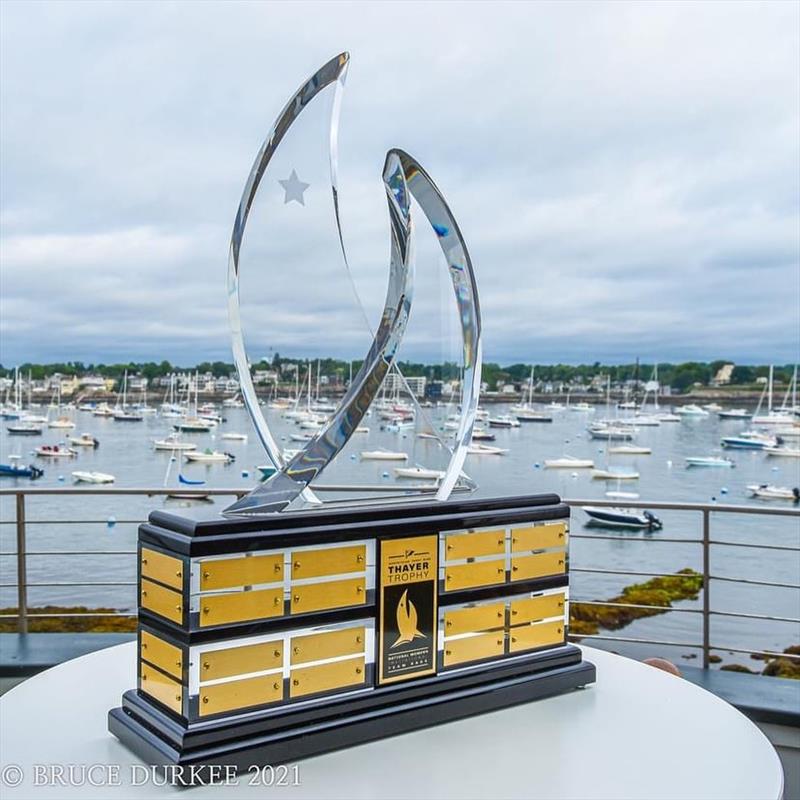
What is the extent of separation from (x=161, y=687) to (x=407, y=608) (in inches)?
24.8

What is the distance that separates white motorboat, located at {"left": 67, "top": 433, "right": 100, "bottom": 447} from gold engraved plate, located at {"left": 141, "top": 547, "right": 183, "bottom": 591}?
25.5 m

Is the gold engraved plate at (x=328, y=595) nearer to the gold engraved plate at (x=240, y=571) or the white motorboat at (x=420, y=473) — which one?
the gold engraved plate at (x=240, y=571)

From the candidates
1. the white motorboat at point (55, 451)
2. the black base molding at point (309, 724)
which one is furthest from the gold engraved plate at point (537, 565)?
the white motorboat at point (55, 451)

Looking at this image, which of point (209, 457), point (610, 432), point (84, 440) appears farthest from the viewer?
point (610, 432)

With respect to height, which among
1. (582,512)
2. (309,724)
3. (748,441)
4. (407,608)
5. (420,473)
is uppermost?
(420,473)

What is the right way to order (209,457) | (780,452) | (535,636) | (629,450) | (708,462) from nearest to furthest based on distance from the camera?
1. (535,636)
2. (209,457)
3. (708,462)
4. (629,450)
5. (780,452)

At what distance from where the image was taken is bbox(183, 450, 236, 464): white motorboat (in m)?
23.0

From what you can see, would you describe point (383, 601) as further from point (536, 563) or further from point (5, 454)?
point (5, 454)

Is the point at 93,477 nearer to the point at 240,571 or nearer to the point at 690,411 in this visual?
the point at 240,571

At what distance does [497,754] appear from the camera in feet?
6.68

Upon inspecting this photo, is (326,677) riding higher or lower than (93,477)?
higher

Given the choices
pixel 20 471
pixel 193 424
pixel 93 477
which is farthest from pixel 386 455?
pixel 20 471

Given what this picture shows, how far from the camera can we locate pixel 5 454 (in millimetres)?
27109

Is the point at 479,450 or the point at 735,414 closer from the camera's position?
the point at 479,450
